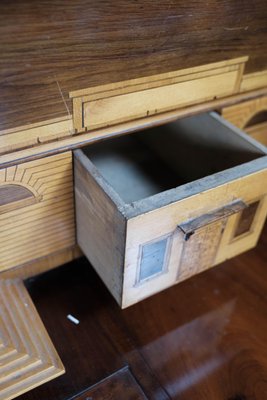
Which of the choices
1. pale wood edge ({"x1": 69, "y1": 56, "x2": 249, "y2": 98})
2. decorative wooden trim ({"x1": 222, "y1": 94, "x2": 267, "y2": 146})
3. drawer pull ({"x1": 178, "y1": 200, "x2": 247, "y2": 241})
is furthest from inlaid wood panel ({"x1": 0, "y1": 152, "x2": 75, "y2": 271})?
decorative wooden trim ({"x1": 222, "y1": 94, "x2": 267, "y2": 146})

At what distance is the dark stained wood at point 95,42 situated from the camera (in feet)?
1.95

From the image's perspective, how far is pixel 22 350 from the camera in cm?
73

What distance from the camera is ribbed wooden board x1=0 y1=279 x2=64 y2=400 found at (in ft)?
2.27

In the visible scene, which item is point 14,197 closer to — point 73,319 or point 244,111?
point 73,319

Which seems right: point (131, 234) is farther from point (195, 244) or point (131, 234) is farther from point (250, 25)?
point (250, 25)

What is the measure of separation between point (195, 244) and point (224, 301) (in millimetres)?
216

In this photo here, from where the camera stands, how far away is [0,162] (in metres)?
0.69

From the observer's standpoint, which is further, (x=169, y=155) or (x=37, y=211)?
(x=169, y=155)

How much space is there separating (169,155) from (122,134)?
232 mm

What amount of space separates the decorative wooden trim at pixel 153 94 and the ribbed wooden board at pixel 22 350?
36 cm

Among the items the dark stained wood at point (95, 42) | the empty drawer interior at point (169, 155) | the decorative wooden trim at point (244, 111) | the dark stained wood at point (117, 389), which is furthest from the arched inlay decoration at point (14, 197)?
the decorative wooden trim at point (244, 111)

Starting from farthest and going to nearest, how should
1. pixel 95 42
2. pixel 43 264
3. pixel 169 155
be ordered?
pixel 169 155 < pixel 43 264 < pixel 95 42

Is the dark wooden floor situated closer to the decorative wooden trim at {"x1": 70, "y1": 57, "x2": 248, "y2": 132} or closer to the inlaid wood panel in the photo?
the inlaid wood panel

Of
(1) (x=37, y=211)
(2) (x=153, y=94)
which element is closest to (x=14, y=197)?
(1) (x=37, y=211)
